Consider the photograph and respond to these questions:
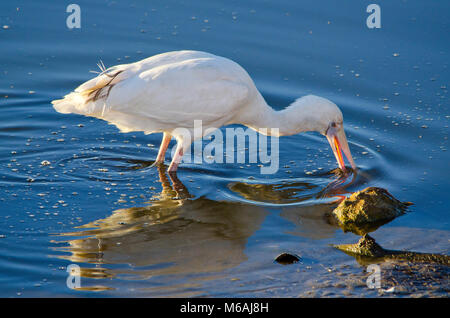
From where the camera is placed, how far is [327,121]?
7.61 meters

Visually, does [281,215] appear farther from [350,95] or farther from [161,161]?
[350,95]

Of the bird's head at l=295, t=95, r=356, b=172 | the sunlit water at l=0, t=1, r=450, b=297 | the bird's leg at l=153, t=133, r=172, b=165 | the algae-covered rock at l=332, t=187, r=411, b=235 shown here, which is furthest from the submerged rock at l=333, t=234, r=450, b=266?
the bird's leg at l=153, t=133, r=172, b=165

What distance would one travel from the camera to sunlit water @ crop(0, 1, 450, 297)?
5570mm

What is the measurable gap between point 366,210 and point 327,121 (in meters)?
1.46

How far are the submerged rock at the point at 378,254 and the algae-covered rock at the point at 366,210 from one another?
0.50m

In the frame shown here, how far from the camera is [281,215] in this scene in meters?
6.67

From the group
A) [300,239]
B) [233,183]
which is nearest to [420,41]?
[233,183]

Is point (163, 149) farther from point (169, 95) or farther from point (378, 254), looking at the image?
point (378, 254)

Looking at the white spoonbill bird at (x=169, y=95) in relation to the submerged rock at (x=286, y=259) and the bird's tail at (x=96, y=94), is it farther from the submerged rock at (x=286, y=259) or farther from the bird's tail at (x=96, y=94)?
the submerged rock at (x=286, y=259)

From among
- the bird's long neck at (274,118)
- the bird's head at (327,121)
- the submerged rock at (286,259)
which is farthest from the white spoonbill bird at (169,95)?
the submerged rock at (286,259)

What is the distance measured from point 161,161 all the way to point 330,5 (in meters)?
4.61
